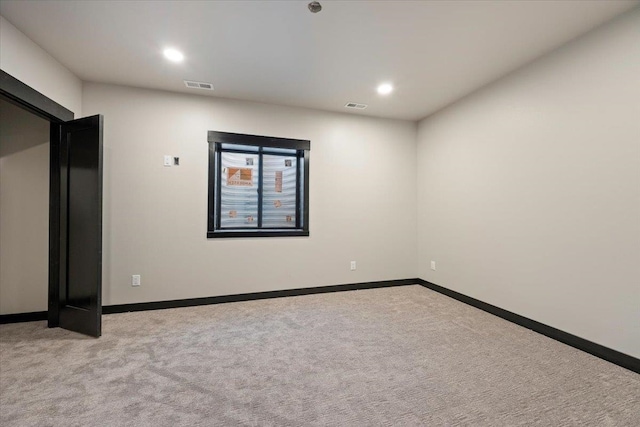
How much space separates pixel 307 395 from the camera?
1.85 metres

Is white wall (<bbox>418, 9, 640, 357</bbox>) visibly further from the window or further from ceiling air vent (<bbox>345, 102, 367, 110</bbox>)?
the window

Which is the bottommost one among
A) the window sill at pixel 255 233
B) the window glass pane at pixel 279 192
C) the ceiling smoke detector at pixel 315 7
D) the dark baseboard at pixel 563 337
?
the dark baseboard at pixel 563 337

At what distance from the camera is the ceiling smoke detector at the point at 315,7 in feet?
6.69

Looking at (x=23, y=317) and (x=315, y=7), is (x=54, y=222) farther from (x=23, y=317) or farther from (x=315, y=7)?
(x=315, y=7)

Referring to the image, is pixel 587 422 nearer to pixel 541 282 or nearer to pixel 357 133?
pixel 541 282

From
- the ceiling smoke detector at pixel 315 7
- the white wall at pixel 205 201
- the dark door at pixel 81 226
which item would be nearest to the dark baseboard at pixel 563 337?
the white wall at pixel 205 201

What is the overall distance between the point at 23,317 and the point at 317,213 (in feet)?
11.4

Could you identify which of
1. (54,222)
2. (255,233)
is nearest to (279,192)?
(255,233)

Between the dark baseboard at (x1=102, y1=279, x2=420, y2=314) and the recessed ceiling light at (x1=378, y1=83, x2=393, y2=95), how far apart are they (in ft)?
8.89

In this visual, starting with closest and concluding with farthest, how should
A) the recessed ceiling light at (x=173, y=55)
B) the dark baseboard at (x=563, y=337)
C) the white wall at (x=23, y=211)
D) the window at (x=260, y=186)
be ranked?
the dark baseboard at (x=563, y=337), the recessed ceiling light at (x=173, y=55), the white wall at (x=23, y=211), the window at (x=260, y=186)

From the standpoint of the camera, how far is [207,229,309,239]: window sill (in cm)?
371

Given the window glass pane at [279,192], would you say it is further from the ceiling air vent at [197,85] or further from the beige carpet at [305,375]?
the beige carpet at [305,375]

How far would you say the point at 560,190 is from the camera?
2645 millimetres

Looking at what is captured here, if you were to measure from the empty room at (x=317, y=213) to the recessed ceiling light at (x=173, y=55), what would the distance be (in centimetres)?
2
